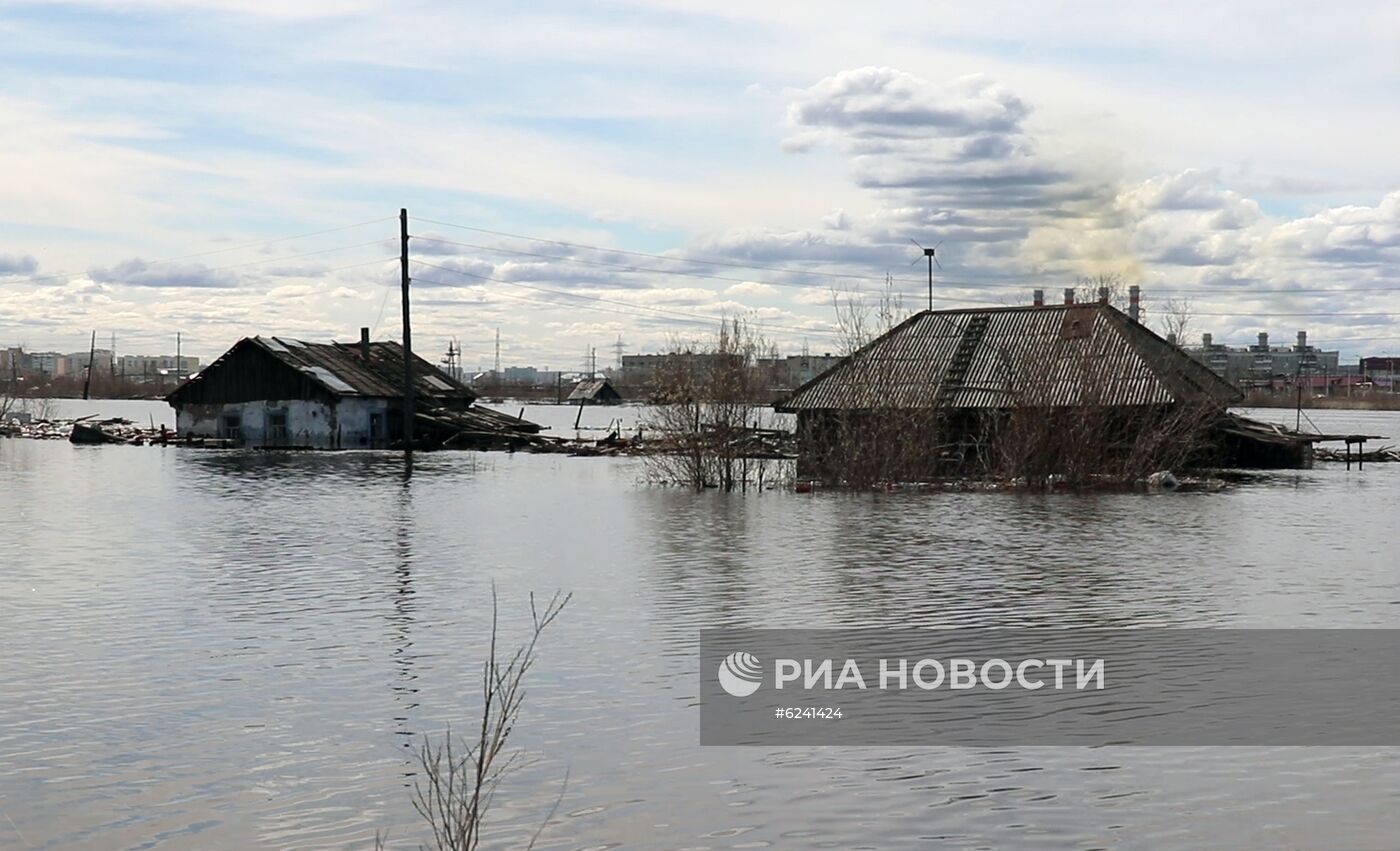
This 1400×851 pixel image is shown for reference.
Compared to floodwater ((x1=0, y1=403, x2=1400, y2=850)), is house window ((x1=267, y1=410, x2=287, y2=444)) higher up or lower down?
higher up

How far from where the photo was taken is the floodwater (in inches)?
403

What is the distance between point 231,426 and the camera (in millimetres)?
71500

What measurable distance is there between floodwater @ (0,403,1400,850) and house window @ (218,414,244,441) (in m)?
32.4

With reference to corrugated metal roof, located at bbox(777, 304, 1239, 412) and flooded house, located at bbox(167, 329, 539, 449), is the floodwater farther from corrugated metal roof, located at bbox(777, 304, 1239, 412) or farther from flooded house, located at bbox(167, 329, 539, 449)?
flooded house, located at bbox(167, 329, 539, 449)

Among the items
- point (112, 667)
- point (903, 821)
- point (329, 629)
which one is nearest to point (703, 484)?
point (329, 629)

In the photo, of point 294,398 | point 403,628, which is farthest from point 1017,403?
point 294,398

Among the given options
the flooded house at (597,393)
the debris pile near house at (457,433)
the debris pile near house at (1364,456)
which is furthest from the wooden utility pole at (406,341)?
the flooded house at (597,393)

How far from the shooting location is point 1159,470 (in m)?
44.7

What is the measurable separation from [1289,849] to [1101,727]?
325 centimetres

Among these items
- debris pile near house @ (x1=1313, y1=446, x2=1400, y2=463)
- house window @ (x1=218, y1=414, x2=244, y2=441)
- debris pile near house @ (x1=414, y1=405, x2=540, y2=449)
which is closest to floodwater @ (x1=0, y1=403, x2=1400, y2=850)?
debris pile near house @ (x1=1313, y1=446, x2=1400, y2=463)

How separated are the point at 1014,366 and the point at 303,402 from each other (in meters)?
36.0

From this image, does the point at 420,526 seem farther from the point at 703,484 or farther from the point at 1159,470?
the point at 1159,470

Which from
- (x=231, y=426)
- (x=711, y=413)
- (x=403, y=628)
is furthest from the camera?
(x=231, y=426)

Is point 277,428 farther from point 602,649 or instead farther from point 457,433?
point 602,649
